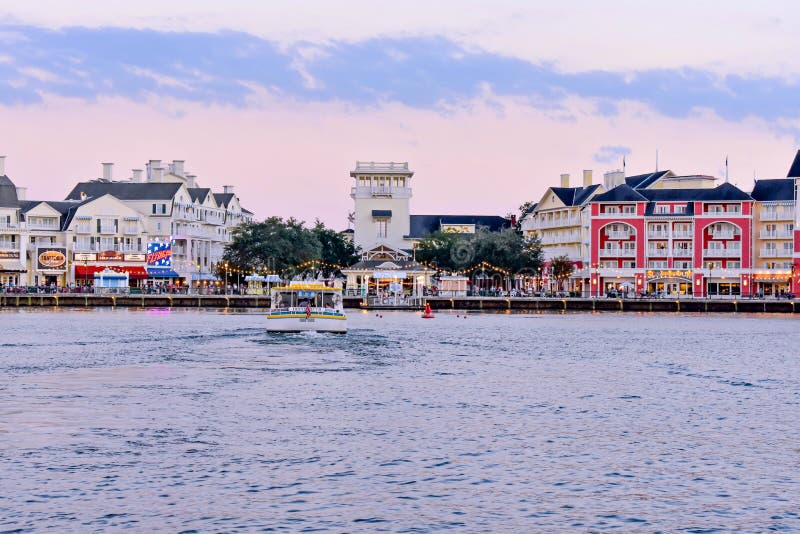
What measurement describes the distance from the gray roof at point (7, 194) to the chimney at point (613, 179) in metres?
79.9

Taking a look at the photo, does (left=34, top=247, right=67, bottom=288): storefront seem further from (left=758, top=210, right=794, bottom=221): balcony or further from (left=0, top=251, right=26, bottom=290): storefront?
(left=758, top=210, right=794, bottom=221): balcony

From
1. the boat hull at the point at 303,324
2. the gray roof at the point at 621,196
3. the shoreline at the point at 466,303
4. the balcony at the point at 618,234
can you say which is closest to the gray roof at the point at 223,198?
the shoreline at the point at 466,303

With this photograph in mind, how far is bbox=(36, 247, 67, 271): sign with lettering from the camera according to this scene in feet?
497

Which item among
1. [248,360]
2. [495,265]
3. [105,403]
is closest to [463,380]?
[248,360]

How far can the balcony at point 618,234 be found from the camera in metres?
154

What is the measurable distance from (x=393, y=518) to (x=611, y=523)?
14.9ft

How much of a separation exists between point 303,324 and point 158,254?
80.7 metres

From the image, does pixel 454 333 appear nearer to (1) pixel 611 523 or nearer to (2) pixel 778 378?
(2) pixel 778 378

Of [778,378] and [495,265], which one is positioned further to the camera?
[495,265]

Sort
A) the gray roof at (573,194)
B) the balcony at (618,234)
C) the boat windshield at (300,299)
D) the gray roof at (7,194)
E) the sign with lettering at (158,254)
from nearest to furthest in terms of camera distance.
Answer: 1. the boat windshield at (300,299)
2. the sign with lettering at (158,254)
3. the gray roof at (7,194)
4. the balcony at (618,234)
5. the gray roof at (573,194)

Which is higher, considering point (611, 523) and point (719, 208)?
point (719, 208)

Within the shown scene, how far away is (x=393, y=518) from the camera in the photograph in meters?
25.0

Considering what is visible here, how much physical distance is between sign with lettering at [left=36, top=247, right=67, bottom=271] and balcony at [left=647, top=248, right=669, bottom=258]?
75.0m

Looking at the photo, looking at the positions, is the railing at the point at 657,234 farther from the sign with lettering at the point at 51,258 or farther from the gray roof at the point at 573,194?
the sign with lettering at the point at 51,258
